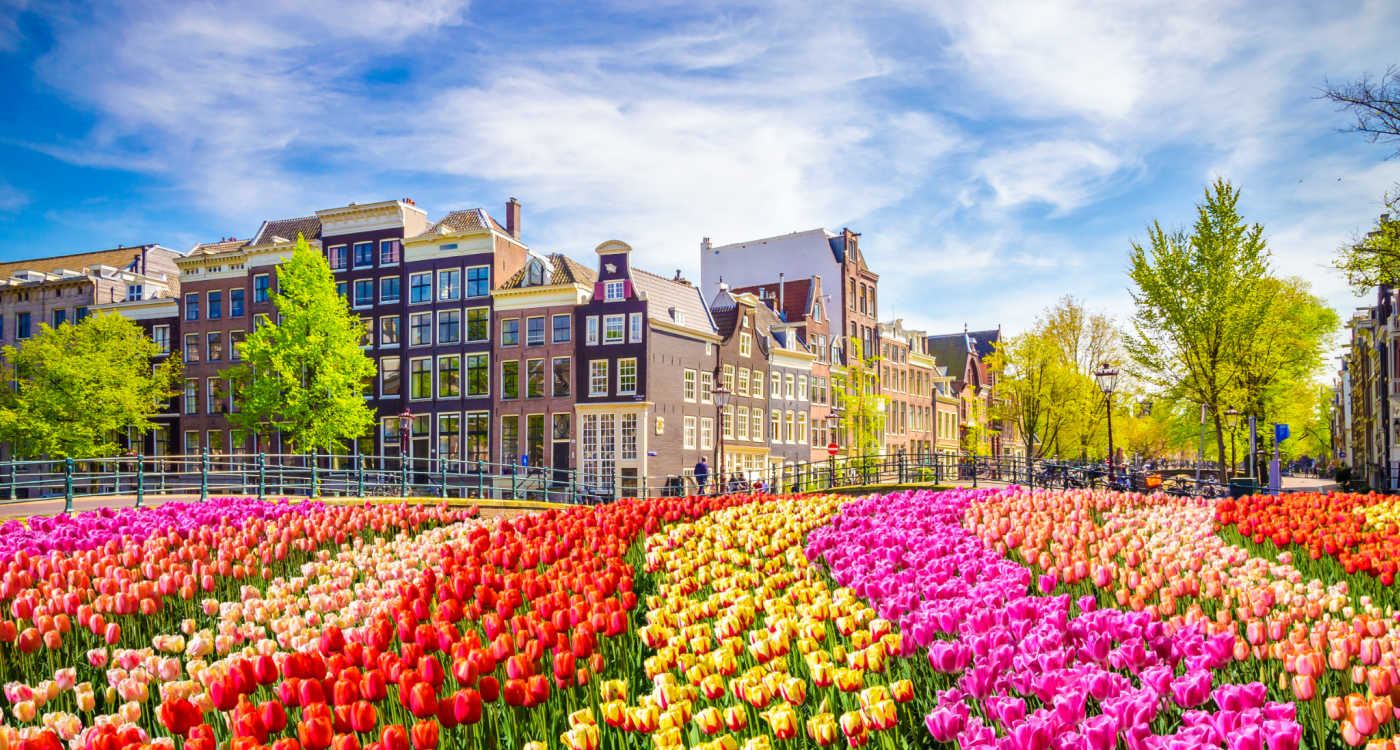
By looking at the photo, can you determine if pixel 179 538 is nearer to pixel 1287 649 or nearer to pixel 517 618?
pixel 517 618

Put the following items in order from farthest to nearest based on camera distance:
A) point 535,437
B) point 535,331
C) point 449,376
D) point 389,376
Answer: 1. point 389,376
2. point 449,376
3. point 535,331
4. point 535,437

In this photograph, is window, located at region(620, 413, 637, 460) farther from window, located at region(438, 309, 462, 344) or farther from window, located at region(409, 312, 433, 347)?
window, located at region(409, 312, 433, 347)

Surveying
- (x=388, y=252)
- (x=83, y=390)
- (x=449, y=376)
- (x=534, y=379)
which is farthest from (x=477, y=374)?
(x=83, y=390)

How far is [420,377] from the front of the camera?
4403 centimetres

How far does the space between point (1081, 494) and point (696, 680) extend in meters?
10.3

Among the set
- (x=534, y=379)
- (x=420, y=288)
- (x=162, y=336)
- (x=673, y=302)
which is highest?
(x=420, y=288)

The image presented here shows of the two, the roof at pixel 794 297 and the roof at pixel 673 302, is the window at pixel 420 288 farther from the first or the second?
the roof at pixel 794 297

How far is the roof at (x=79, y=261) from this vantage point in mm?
58156

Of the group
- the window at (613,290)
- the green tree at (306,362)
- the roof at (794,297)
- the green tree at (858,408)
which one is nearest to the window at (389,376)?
the green tree at (306,362)

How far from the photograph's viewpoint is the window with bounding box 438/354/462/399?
142ft

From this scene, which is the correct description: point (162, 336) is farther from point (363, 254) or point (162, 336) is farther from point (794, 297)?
point (794, 297)

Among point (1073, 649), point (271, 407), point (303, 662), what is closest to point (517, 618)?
point (303, 662)

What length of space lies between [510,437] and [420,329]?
662 cm

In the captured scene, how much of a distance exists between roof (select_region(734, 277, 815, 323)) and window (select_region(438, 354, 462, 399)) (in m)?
18.3
